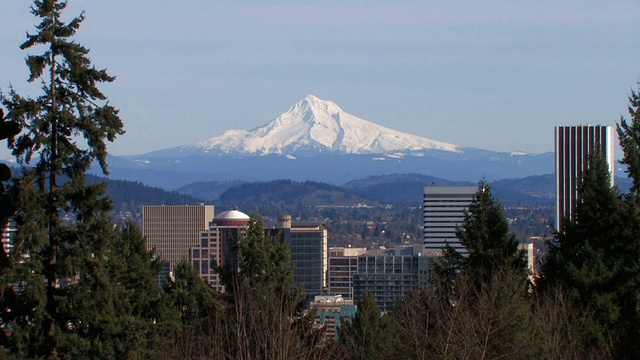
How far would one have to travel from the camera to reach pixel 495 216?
17.4 meters

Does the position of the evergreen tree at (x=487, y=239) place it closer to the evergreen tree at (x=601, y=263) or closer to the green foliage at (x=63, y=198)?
the evergreen tree at (x=601, y=263)

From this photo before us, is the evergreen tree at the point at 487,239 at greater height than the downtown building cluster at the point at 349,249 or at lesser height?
greater

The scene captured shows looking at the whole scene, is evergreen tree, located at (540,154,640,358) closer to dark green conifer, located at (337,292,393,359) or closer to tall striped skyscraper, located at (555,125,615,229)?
dark green conifer, located at (337,292,393,359)

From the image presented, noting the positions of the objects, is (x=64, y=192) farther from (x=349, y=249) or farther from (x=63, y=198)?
(x=349, y=249)


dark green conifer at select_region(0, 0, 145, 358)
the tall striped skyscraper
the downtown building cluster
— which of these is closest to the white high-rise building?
the downtown building cluster

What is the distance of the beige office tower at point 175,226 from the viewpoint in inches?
6181

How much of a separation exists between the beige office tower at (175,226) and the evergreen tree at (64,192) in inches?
5682

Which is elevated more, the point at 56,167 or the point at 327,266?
the point at 56,167

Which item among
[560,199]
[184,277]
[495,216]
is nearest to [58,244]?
[495,216]

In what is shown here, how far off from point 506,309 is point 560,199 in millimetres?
91834

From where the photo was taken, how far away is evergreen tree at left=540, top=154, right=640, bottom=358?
1503cm

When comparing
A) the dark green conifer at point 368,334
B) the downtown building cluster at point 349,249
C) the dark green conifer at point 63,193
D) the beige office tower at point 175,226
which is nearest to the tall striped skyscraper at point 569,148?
the downtown building cluster at point 349,249

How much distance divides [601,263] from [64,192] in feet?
26.6

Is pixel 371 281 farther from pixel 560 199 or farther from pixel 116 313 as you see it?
pixel 116 313
